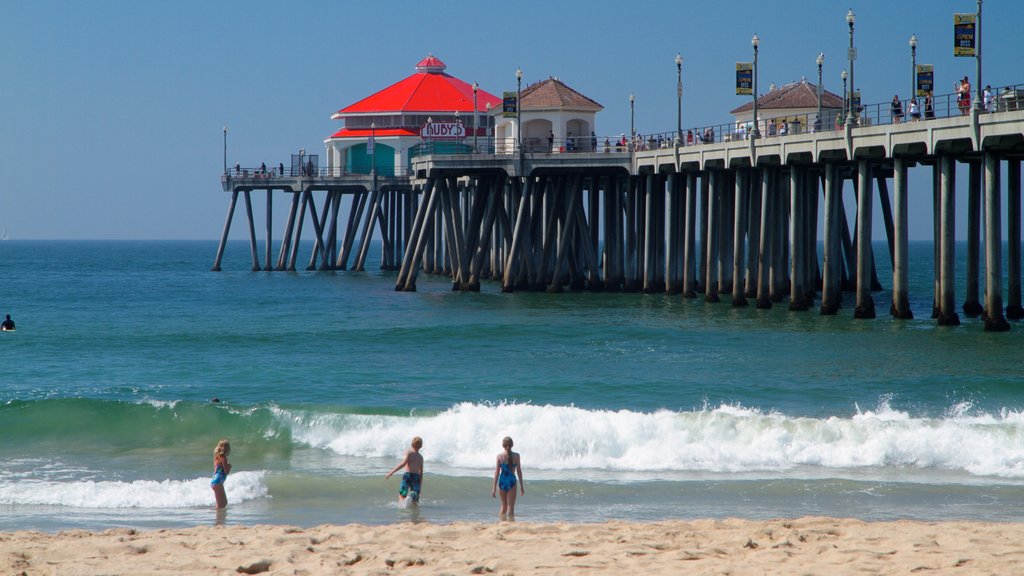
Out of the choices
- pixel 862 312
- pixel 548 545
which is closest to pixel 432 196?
pixel 862 312

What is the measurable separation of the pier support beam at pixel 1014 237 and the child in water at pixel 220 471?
2160 cm

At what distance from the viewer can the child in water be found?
45.1 feet

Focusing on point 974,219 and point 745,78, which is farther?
point 745,78

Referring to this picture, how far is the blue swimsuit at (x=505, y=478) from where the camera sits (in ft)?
43.3

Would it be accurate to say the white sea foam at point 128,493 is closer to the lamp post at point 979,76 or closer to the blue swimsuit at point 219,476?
the blue swimsuit at point 219,476

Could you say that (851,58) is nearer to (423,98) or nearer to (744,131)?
(744,131)

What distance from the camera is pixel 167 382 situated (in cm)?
2417

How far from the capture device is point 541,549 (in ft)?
36.7

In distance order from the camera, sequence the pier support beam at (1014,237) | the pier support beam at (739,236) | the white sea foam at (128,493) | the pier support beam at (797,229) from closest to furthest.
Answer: the white sea foam at (128,493), the pier support beam at (1014,237), the pier support beam at (797,229), the pier support beam at (739,236)

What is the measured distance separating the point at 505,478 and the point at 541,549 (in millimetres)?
2089

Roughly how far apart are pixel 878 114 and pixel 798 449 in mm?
14404

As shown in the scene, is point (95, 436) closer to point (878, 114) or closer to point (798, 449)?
point (798, 449)

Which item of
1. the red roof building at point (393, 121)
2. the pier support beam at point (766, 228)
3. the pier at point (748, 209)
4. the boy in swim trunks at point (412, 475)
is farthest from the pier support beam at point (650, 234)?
the boy in swim trunks at point (412, 475)

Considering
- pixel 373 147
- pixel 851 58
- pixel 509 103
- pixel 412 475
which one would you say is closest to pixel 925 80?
pixel 851 58
